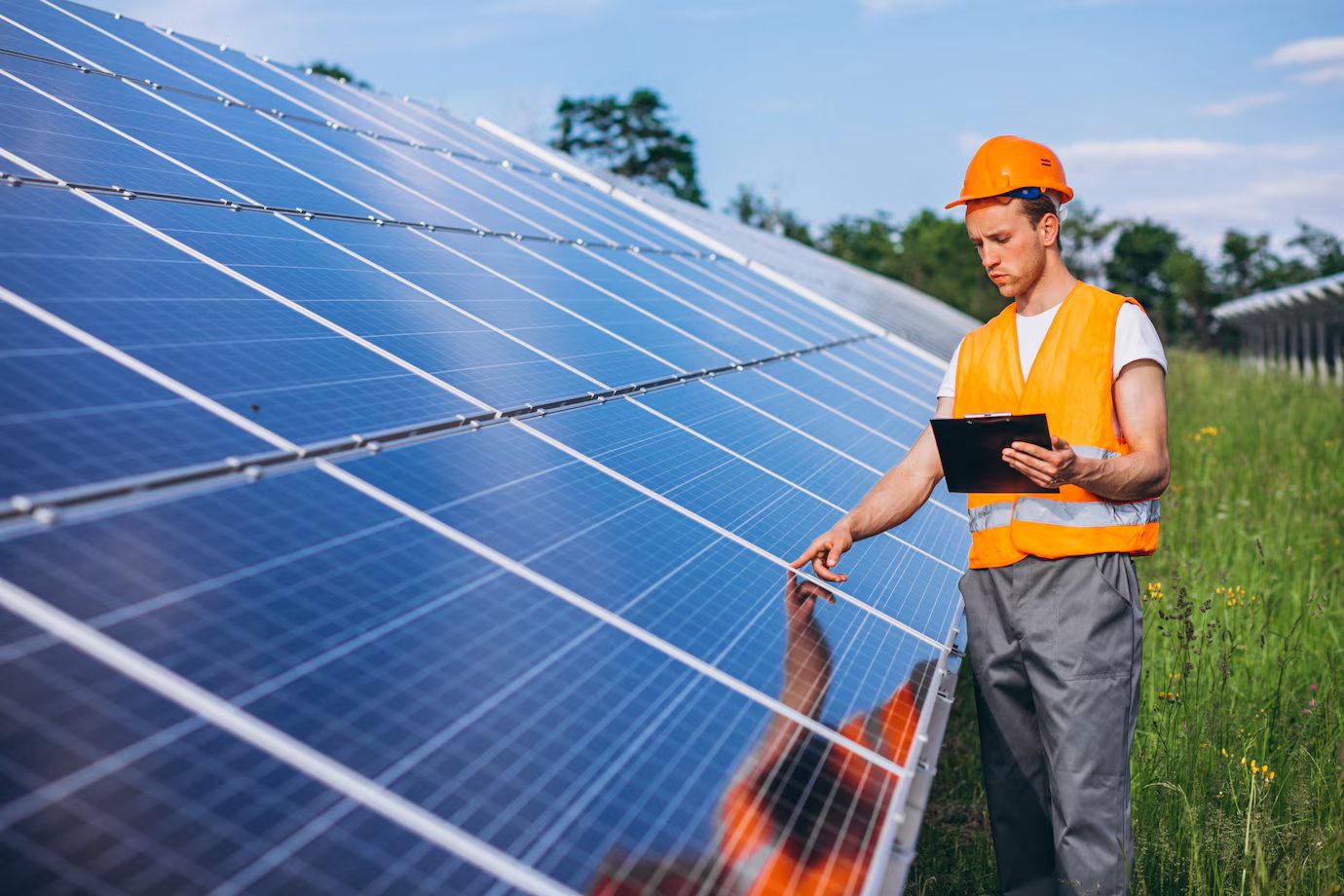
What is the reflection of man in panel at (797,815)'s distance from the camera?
8.70ft

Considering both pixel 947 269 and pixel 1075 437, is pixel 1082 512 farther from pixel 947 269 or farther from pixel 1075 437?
pixel 947 269

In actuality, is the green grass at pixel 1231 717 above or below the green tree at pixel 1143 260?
below

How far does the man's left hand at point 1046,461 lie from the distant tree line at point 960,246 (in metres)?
71.1

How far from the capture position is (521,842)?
245 centimetres

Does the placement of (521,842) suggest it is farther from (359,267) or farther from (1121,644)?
(359,267)

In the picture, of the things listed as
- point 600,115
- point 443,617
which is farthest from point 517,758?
point 600,115

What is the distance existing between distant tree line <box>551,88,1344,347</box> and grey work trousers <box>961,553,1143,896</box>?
2777 inches

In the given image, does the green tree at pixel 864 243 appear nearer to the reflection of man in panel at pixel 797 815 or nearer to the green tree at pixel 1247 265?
the green tree at pixel 1247 265

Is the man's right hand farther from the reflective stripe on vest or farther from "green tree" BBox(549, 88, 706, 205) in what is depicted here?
"green tree" BBox(549, 88, 706, 205)

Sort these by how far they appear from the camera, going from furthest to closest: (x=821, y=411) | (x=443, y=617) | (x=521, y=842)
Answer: (x=821, y=411) < (x=443, y=617) < (x=521, y=842)

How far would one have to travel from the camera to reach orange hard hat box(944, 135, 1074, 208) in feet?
14.9

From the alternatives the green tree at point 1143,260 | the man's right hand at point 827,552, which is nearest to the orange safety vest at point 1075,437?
the man's right hand at point 827,552

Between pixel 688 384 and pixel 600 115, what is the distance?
78459mm

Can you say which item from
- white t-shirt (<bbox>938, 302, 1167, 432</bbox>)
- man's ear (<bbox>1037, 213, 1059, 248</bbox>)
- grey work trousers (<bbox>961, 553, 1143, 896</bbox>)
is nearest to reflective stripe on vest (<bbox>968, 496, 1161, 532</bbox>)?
grey work trousers (<bbox>961, 553, 1143, 896</bbox>)
